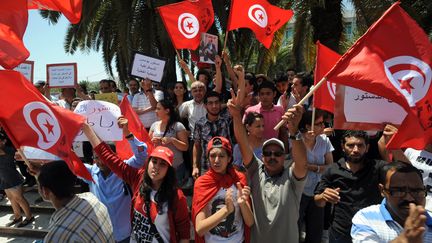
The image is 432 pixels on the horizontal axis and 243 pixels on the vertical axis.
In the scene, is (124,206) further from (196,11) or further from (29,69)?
(196,11)

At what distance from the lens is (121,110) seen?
377 centimetres

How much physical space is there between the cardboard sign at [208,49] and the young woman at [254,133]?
7.12 feet

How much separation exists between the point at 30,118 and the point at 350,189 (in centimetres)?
269

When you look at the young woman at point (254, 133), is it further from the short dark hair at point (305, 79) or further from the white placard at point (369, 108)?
the short dark hair at point (305, 79)

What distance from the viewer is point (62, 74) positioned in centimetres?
513

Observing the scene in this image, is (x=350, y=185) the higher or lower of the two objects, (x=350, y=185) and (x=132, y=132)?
the lower

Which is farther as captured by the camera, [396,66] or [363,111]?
[363,111]

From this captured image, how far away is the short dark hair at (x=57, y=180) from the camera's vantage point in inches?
83.4

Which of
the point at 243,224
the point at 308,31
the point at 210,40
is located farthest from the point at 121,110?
the point at 308,31

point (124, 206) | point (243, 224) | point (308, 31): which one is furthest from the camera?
point (308, 31)

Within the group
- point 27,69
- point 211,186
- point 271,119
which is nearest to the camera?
point 211,186

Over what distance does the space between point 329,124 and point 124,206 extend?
2.99 metres

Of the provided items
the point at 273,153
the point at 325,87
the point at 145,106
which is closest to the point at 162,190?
the point at 273,153

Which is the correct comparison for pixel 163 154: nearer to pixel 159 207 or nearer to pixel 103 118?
pixel 159 207
